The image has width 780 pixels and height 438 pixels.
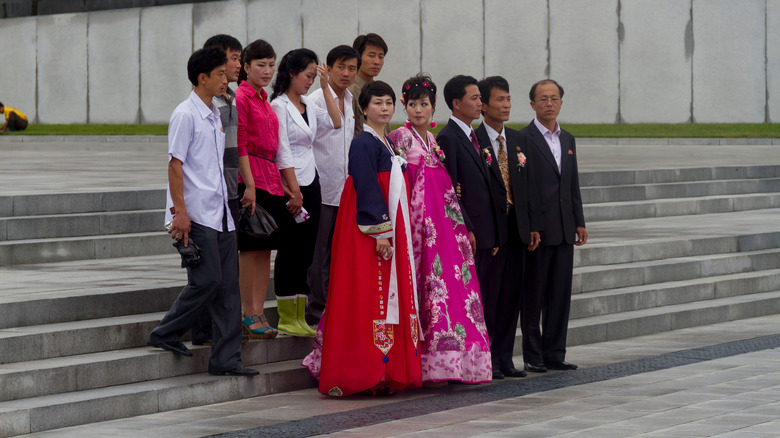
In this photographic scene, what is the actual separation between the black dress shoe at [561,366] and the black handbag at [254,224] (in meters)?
1.98

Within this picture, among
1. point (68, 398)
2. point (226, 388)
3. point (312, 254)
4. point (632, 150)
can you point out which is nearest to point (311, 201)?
point (312, 254)

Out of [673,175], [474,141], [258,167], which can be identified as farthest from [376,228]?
[673,175]

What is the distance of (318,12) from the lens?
2842 cm

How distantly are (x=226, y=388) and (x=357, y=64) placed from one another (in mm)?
2157

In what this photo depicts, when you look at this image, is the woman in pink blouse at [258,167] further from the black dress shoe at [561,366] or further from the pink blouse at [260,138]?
the black dress shoe at [561,366]

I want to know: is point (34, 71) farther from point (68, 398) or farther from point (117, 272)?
point (68, 398)

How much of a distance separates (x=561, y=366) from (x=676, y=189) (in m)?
7.12

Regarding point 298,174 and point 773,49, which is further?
point 773,49

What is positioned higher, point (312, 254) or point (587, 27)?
point (587, 27)

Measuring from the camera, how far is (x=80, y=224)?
8.66 metres

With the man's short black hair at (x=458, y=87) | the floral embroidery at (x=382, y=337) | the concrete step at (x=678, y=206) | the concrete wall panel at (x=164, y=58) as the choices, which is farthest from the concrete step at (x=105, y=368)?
the concrete wall panel at (x=164, y=58)

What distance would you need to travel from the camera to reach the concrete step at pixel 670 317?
28.0 feet

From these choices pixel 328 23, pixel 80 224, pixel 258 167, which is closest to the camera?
pixel 258 167

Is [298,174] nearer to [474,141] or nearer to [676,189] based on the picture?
[474,141]
